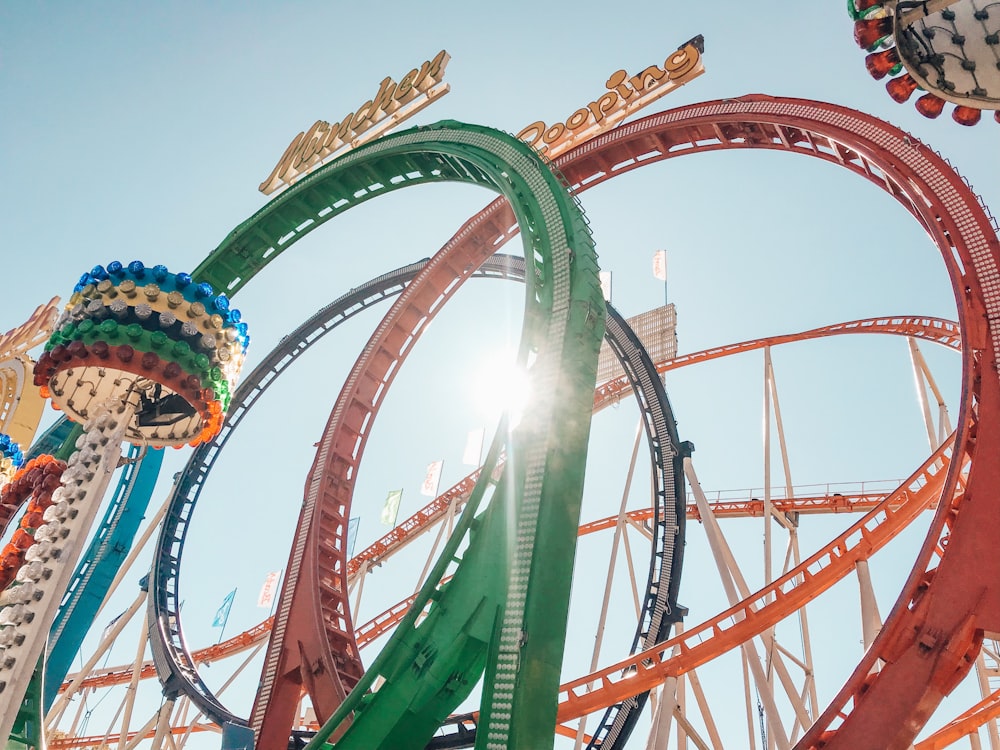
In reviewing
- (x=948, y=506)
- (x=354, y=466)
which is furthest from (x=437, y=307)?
(x=948, y=506)

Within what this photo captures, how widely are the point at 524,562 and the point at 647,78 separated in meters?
8.59

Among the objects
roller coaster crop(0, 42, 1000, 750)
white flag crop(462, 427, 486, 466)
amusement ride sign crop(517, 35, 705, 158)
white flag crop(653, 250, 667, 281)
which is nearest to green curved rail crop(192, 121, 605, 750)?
roller coaster crop(0, 42, 1000, 750)

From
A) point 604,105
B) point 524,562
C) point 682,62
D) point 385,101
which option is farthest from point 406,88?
point 524,562

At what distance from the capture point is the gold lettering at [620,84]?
11695 mm

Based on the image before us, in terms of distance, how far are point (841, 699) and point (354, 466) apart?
7493mm

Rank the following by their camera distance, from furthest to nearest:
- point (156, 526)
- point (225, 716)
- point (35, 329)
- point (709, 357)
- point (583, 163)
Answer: point (35, 329) → point (709, 357) → point (156, 526) → point (225, 716) → point (583, 163)

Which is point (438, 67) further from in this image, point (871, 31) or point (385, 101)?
point (871, 31)

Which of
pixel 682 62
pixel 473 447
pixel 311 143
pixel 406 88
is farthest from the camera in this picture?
pixel 473 447

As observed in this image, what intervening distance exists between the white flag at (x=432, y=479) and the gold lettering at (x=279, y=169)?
15.6 m

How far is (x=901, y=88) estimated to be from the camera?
4.23 metres

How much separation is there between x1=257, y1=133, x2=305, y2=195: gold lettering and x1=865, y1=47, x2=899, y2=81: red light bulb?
36.0ft

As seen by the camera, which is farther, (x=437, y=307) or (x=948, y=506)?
(x=437, y=307)

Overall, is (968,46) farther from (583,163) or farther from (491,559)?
(583,163)

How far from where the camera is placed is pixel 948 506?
6789mm
